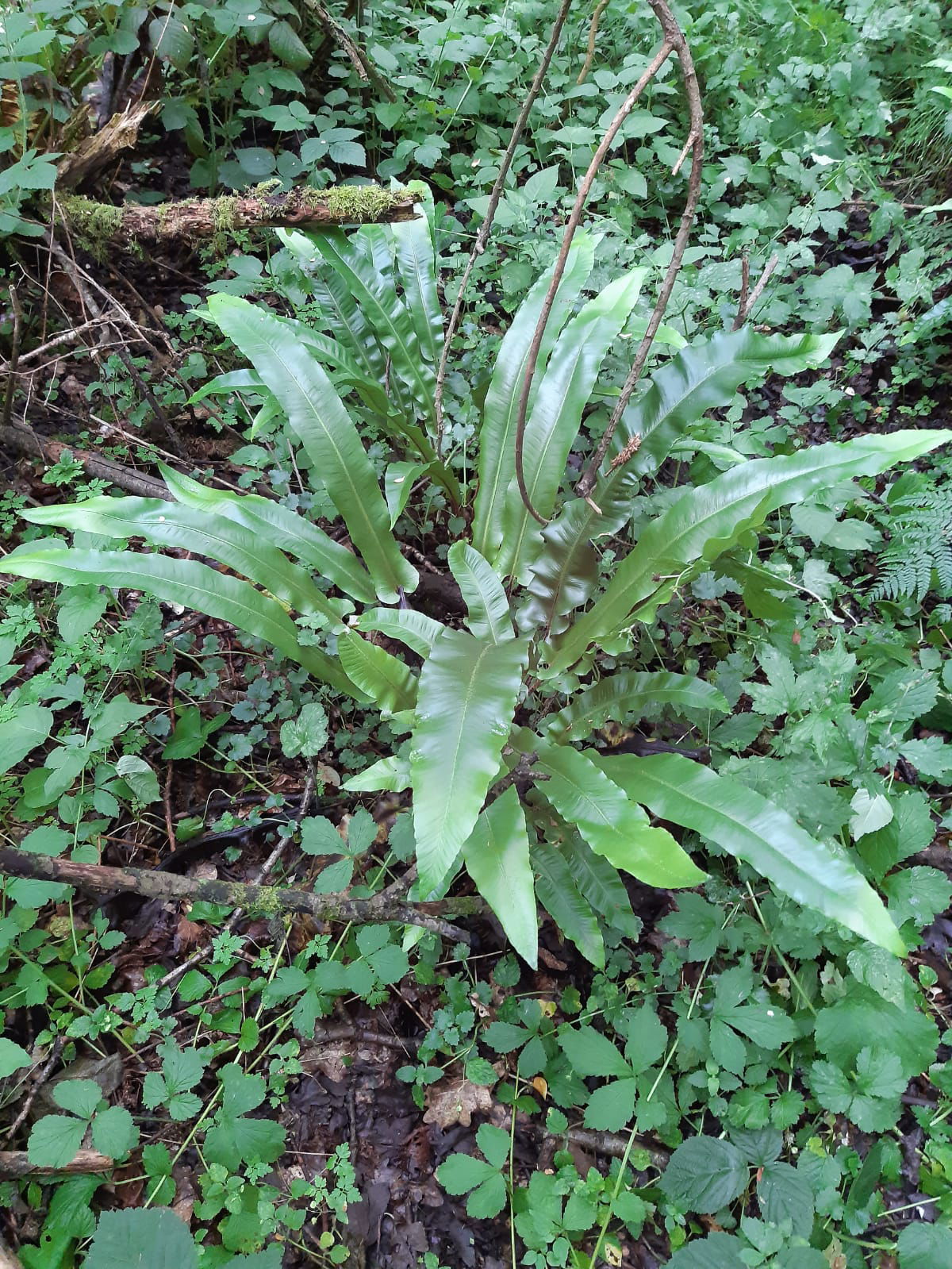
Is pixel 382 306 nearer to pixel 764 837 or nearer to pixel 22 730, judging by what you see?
pixel 22 730

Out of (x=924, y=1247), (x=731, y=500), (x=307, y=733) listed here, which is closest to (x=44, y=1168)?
(x=307, y=733)

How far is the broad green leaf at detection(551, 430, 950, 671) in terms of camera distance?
1.58m

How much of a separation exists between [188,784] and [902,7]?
486 cm

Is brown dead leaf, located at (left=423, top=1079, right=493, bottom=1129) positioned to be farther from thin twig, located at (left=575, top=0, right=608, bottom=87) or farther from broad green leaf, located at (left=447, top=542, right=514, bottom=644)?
thin twig, located at (left=575, top=0, right=608, bottom=87)

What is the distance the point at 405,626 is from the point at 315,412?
0.66 meters

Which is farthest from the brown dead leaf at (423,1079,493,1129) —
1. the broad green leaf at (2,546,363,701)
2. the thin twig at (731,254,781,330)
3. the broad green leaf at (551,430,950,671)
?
the thin twig at (731,254,781,330)

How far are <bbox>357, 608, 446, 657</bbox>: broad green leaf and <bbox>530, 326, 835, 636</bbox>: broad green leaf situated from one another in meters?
0.31

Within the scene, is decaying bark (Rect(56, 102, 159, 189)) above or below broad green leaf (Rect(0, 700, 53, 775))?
above

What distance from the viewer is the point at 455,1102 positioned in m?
1.60

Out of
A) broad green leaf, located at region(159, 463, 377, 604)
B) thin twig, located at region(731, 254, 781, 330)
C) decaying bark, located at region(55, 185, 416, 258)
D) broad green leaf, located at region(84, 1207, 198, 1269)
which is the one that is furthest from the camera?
decaying bark, located at region(55, 185, 416, 258)

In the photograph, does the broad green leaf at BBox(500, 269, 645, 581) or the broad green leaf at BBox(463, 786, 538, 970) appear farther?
the broad green leaf at BBox(500, 269, 645, 581)

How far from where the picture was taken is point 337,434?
1900 millimetres

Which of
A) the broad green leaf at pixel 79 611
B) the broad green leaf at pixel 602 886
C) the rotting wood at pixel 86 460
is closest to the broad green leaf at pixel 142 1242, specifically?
the broad green leaf at pixel 602 886

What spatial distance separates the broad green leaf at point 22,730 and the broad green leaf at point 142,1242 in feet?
3.02
